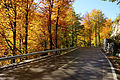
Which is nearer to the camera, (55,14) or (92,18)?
(55,14)

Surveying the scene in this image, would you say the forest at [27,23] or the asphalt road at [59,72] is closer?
→ the asphalt road at [59,72]

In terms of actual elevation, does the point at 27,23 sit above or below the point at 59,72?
above

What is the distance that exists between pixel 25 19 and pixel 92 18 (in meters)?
44.0

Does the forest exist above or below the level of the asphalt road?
above

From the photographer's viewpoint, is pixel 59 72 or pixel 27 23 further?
pixel 27 23

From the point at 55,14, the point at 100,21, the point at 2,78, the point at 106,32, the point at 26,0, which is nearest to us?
the point at 2,78

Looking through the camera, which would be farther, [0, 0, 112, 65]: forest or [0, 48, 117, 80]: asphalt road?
[0, 0, 112, 65]: forest

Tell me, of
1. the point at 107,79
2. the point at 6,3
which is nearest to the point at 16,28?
the point at 6,3

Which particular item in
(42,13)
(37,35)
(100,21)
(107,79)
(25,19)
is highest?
(100,21)

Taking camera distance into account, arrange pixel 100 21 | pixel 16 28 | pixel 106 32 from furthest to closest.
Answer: pixel 106 32, pixel 100 21, pixel 16 28

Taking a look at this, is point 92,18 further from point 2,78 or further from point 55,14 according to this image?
point 2,78

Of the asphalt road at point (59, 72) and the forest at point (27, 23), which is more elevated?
the forest at point (27, 23)

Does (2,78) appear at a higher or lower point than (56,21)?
lower

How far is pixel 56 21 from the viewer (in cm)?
2270
